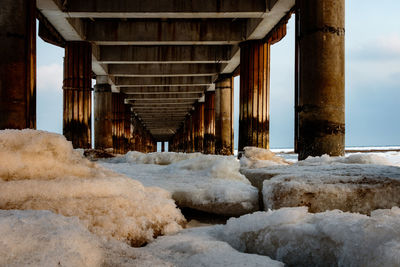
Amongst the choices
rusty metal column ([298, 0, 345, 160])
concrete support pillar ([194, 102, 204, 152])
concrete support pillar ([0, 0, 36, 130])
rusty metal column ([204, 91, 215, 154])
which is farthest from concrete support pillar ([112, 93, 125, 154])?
rusty metal column ([298, 0, 345, 160])

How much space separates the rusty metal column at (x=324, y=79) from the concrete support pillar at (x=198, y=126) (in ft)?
67.0

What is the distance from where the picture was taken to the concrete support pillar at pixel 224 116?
18.5 m

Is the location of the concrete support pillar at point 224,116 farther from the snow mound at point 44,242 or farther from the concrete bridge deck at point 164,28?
the snow mound at point 44,242

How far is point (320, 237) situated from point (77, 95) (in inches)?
495

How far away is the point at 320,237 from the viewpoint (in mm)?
1591

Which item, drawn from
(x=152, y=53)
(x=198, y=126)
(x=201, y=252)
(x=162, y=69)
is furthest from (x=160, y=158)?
(x=198, y=126)

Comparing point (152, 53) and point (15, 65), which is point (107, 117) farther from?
point (15, 65)

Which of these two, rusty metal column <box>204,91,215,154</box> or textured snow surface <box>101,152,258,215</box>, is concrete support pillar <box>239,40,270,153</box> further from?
rusty metal column <box>204,91,215,154</box>

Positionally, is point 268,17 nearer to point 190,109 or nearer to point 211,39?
point 211,39

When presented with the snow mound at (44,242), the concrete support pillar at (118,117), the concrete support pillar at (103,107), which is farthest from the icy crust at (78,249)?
the concrete support pillar at (118,117)

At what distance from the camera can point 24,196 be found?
2.08 metres

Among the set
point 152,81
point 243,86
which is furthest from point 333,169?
point 152,81

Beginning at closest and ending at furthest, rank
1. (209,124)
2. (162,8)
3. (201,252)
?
(201,252)
(162,8)
(209,124)

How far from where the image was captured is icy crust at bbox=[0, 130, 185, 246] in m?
2.04
